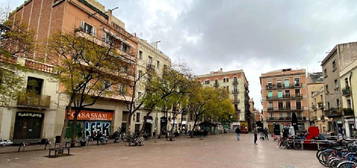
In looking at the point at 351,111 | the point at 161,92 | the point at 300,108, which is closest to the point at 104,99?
the point at 161,92

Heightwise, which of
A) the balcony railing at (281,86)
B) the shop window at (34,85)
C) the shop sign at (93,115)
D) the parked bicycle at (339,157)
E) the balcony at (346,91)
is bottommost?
the parked bicycle at (339,157)

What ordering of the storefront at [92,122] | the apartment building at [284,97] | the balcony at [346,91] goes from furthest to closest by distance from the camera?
→ 1. the apartment building at [284,97]
2. the balcony at [346,91]
3. the storefront at [92,122]

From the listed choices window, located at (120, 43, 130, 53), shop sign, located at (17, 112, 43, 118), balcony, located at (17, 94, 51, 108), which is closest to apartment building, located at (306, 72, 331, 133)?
window, located at (120, 43, 130, 53)

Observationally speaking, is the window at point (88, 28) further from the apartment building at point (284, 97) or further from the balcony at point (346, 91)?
the apartment building at point (284, 97)

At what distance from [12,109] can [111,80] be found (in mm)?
8384

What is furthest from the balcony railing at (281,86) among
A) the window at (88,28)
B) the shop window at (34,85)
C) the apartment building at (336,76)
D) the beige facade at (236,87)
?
the shop window at (34,85)

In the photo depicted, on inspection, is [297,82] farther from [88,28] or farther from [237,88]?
[88,28]

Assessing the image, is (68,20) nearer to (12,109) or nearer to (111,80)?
(111,80)

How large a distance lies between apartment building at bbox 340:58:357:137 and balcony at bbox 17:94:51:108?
3198 centimetres

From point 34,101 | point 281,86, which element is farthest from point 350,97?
point 281,86

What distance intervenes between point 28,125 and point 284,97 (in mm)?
58433

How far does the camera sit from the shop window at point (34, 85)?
784 inches

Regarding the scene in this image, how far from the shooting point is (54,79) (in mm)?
22750

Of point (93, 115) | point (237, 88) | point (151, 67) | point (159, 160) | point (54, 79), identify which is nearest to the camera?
point (159, 160)
